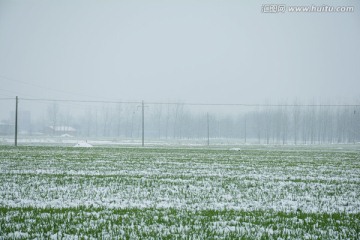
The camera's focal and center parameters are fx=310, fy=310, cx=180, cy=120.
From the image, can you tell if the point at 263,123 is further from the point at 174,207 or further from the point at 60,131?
the point at 174,207

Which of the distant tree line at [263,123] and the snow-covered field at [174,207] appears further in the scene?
the distant tree line at [263,123]

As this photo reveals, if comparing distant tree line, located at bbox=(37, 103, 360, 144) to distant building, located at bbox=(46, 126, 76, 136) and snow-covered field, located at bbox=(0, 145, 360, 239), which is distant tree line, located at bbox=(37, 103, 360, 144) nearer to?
distant building, located at bbox=(46, 126, 76, 136)

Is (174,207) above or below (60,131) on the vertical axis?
below

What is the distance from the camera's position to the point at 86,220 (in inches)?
305

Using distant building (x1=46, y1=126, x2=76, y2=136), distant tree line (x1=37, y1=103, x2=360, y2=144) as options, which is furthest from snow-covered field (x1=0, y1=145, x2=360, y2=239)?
distant building (x1=46, y1=126, x2=76, y2=136)

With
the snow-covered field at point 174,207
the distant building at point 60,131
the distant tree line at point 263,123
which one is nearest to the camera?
the snow-covered field at point 174,207

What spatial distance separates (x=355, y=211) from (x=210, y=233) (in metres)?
5.13

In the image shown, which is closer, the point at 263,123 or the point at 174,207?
the point at 174,207

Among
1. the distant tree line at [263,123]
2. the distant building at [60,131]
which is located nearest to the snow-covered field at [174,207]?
the distant tree line at [263,123]

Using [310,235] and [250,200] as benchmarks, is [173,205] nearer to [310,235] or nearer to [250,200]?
[250,200]

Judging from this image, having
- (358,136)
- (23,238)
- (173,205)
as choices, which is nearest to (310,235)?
(173,205)

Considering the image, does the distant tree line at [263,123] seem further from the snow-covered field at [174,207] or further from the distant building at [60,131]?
the snow-covered field at [174,207]

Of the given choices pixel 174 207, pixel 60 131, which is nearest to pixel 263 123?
pixel 60 131

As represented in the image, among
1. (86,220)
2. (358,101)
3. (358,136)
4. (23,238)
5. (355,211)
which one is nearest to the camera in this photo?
(23,238)
